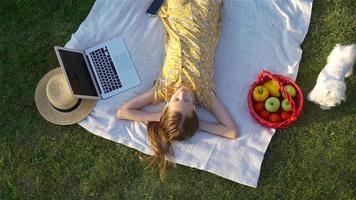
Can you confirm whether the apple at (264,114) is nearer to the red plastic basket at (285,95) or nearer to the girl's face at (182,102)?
the red plastic basket at (285,95)

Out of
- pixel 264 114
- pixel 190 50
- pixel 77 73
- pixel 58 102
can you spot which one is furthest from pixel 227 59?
pixel 58 102

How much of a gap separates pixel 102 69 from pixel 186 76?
0.95 meters

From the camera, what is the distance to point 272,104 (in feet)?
16.4

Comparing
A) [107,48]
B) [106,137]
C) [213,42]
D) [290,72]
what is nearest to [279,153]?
[290,72]

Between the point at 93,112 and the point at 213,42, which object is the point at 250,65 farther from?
the point at 93,112

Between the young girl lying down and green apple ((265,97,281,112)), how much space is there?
0.41m

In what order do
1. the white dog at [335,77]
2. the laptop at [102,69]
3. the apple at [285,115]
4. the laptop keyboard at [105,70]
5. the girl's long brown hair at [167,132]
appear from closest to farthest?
the girl's long brown hair at [167,132] → the white dog at [335,77] → the apple at [285,115] → the laptop at [102,69] → the laptop keyboard at [105,70]

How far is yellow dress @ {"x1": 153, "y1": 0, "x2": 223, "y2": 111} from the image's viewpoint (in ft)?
16.7

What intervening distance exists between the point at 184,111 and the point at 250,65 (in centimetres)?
119

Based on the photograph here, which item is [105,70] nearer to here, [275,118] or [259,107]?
[259,107]

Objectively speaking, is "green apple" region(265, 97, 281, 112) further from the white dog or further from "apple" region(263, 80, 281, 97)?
the white dog

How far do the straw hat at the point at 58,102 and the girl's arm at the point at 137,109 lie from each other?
0.36 m

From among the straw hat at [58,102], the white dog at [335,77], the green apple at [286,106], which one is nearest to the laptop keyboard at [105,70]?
the straw hat at [58,102]

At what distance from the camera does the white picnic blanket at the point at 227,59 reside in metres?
5.13
